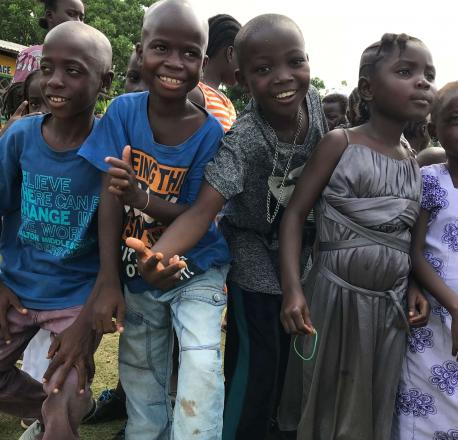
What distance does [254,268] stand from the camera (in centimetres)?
222

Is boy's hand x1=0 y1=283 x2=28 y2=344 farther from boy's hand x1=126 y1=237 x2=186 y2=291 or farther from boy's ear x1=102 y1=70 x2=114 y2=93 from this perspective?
boy's ear x1=102 y1=70 x2=114 y2=93

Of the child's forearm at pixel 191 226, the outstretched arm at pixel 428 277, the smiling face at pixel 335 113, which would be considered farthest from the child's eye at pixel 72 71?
the smiling face at pixel 335 113

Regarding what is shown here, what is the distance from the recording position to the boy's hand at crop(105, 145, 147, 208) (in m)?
1.69

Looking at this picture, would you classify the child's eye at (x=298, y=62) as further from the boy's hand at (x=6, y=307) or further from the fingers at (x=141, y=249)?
the boy's hand at (x=6, y=307)

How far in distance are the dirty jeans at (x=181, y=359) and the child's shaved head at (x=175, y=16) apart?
97 centimetres

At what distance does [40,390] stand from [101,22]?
19.6 m

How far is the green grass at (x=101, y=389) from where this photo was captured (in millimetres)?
2723

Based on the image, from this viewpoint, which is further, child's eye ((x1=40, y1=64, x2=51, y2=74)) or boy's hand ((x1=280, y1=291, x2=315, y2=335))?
child's eye ((x1=40, y1=64, x2=51, y2=74))

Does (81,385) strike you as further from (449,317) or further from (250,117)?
(449,317)

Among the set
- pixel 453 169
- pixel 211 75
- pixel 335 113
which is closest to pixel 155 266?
pixel 453 169

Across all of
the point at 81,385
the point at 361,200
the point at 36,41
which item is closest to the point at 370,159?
the point at 361,200

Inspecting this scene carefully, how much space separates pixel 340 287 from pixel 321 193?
1.27ft

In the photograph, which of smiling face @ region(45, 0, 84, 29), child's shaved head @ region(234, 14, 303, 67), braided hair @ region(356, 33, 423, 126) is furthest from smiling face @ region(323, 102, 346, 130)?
child's shaved head @ region(234, 14, 303, 67)

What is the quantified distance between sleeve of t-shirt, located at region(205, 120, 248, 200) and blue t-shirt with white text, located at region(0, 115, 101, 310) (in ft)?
1.68
